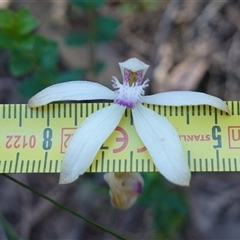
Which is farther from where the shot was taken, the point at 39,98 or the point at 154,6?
the point at 154,6

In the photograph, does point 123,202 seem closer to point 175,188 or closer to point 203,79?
point 175,188

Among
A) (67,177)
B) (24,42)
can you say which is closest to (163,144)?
(67,177)

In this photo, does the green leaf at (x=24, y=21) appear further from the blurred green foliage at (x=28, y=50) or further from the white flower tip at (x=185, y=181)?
the white flower tip at (x=185, y=181)

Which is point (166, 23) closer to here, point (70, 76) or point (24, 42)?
point (70, 76)

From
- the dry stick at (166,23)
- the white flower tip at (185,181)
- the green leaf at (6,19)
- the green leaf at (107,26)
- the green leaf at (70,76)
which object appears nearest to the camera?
the white flower tip at (185,181)

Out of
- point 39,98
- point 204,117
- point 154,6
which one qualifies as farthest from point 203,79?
point 39,98

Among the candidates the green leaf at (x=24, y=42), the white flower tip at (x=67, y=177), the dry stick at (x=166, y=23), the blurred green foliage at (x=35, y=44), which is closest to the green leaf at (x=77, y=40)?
the blurred green foliage at (x=35, y=44)

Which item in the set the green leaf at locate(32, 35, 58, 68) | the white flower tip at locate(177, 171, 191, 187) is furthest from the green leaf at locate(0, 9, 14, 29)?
the white flower tip at locate(177, 171, 191, 187)
